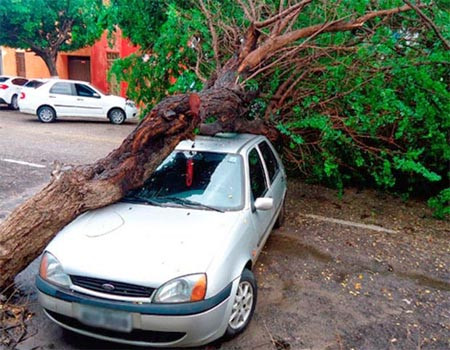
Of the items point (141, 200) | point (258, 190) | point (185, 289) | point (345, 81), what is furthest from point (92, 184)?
point (345, 81)

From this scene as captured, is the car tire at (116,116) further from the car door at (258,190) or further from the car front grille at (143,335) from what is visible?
the car front grille at (143,335)

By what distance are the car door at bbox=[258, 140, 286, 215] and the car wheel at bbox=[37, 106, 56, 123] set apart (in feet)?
38.8

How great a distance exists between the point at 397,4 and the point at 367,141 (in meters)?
2.05

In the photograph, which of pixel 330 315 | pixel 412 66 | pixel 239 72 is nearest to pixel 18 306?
pixel 330 315

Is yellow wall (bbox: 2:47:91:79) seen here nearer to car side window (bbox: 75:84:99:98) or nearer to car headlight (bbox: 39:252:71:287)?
car side window (bbox: 75:84:99:98)

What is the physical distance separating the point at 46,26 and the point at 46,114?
5094 mm

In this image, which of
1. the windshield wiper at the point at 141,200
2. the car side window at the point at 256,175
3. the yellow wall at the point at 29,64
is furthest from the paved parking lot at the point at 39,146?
the yellow wall at the point at 29,64

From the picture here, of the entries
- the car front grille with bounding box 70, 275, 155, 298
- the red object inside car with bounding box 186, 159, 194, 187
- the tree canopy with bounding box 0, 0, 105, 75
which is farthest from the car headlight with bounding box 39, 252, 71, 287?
the tree canopy with bounding box 0, 0, 105, 75

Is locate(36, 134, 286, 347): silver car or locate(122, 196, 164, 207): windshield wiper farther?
locate(122, 196, 164, 207): windshield wiper

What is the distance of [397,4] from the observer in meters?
5.94

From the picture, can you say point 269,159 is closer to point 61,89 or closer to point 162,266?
point 162,266

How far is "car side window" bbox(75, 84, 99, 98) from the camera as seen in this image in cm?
1499

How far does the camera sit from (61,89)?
14820mm

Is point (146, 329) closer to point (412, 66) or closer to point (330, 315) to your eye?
point (330, 315)
